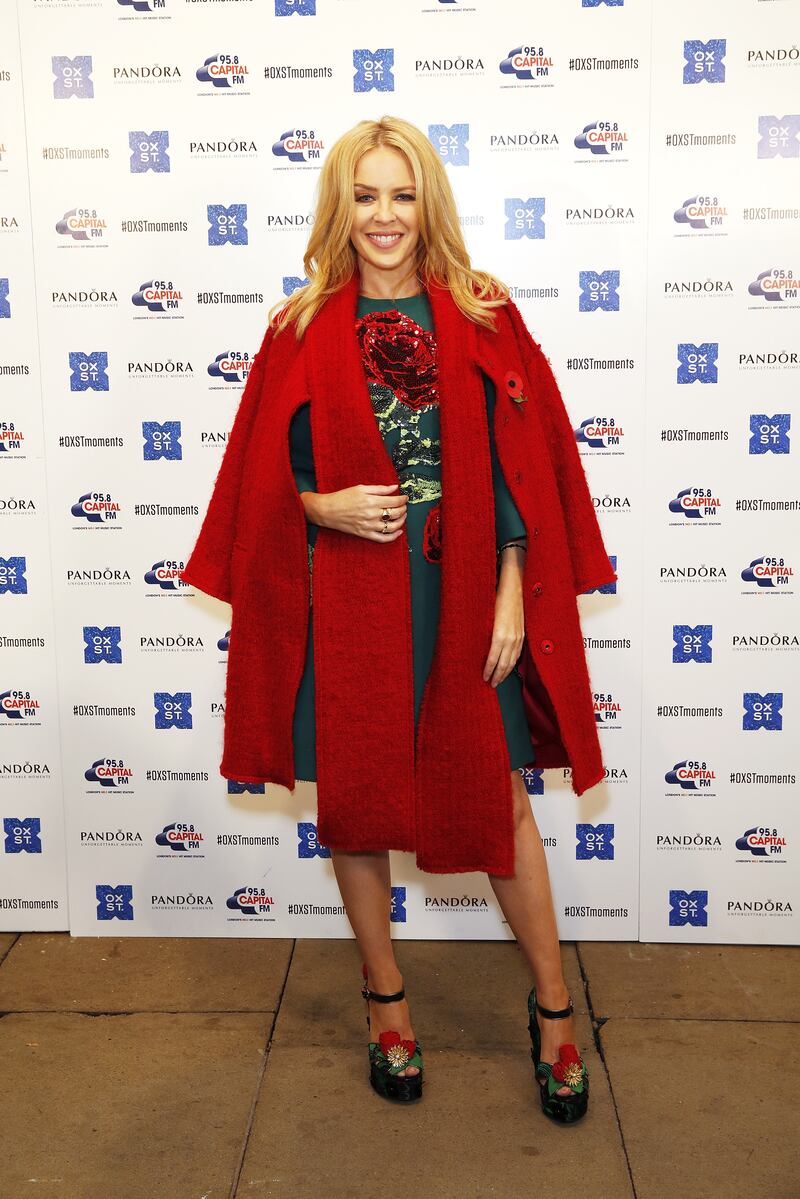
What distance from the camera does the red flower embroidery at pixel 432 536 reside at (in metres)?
2.23

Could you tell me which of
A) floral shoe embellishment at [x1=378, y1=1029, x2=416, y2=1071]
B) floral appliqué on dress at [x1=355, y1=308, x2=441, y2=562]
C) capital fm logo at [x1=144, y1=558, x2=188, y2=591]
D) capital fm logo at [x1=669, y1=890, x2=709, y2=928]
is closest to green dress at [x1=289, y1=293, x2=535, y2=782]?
floral appliqué on dress at [x1=355, y1=308, x2=441, y2=562]

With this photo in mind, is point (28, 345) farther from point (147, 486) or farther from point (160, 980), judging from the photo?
point (160, 980)

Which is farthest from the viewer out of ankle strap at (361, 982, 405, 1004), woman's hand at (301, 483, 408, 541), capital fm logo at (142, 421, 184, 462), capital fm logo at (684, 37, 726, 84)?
capital fm logo at (142, 421, 184, 462)

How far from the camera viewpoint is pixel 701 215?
2.84 meters

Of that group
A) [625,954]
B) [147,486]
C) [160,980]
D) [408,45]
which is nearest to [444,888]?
[625,954]

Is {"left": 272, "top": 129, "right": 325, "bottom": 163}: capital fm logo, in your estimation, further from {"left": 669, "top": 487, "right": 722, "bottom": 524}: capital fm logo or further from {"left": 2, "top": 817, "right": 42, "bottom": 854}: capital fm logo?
{"left": 2, "top": 817, "right": 42, "bottom": 854}: capital fm logo

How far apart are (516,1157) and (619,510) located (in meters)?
1.58

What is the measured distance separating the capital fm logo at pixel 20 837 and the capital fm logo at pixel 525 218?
6.93 feet

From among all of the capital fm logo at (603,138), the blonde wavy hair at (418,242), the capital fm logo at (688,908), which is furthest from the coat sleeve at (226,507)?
the capital fm logo at (688,908)

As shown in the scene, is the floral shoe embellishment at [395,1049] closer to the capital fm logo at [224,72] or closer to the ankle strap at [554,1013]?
the ankle strap at [554,1013]

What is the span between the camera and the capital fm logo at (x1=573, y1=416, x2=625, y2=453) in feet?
9.62

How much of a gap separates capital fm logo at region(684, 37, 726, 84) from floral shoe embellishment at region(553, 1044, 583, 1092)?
7.56ft

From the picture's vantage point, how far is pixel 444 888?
3.16 meters

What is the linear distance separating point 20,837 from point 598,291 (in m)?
2.20
